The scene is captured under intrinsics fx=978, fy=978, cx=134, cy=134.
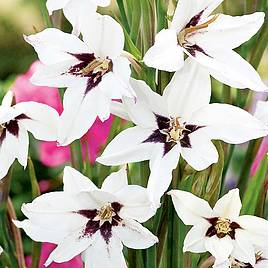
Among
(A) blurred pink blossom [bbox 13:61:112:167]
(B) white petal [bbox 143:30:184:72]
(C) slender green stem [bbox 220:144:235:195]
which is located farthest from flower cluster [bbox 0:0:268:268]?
(A) blurred pink blossom [bbox 13:61:112:167]

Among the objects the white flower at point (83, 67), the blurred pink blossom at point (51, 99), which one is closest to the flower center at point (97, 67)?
the white flower at point (83, 67)

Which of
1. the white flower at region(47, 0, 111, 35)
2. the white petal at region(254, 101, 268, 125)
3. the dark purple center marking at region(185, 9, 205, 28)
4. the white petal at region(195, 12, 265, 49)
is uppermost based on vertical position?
the white flower at region(47, 0, 111, 35)

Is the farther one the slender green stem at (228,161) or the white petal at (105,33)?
the slender green stem at (228,161)

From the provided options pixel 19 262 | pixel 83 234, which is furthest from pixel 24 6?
pixel 83 234

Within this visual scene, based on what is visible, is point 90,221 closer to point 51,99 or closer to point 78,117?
point 78,117

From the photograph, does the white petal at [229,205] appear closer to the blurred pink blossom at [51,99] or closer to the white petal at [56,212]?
the white petal at [56,212]

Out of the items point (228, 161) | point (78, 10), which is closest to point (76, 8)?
point (78, 10)

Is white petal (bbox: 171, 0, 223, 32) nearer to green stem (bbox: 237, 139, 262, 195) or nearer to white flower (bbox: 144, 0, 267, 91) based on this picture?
white flower (bbox: 144, 0, 267, 91)
